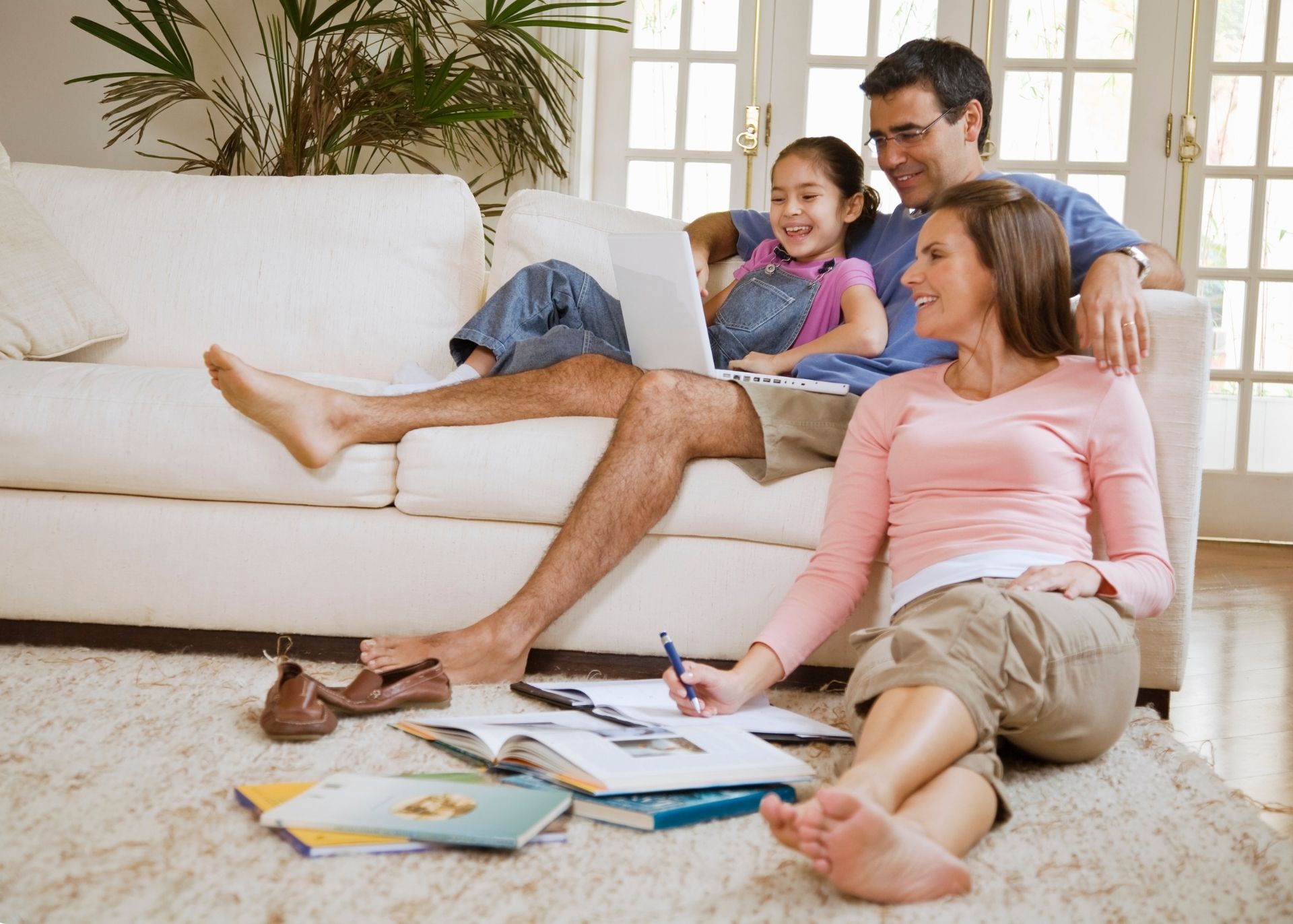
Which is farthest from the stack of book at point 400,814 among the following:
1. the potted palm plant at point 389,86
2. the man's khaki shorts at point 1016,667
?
the potted palm plant at point 389,86

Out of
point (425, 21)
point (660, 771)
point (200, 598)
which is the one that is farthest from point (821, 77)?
point (660, 771)

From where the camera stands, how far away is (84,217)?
7.73 ft

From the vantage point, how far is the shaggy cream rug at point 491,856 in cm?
93

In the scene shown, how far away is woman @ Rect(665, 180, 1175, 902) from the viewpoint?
1.08 meters

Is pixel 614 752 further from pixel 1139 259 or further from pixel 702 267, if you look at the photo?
pixel 702 267

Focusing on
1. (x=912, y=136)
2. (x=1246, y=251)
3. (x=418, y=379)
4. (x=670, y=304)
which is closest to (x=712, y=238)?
(x=912, y=136)

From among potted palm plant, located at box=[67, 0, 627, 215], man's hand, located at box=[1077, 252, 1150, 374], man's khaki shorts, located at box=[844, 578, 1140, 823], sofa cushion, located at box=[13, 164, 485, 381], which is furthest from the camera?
potted palm plant, located at box=[67, 0, 627, 215]

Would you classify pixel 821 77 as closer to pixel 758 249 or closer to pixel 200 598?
pixel 758 249

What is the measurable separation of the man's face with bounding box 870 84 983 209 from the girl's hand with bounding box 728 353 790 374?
449mm

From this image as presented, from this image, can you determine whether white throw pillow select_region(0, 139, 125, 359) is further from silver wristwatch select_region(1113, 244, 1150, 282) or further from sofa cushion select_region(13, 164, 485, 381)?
silver wristwatch select_region(1113, 244, 1150, 282)

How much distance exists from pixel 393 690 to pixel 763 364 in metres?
0.82

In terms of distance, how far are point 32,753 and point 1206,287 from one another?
11.9 feet

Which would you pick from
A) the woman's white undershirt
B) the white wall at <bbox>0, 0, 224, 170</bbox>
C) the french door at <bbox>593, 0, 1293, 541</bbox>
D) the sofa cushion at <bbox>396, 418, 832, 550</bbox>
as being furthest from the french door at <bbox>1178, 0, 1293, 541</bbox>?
the white wall at <bbox>0, 0, 224, 170</bbox>

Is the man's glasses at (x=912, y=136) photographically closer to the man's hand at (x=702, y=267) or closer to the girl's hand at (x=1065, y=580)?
the man's hand at (x=702, y=267)
